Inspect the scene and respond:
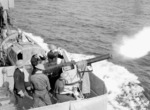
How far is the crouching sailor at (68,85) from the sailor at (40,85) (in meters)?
0.33

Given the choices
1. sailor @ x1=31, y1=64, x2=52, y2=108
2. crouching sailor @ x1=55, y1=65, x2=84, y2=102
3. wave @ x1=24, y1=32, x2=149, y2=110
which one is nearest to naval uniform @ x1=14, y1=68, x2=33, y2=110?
sailor @ x1=31, y1=64, x2=52, y2=108

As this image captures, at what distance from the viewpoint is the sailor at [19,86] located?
25.5 ft

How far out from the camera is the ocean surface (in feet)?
68.4

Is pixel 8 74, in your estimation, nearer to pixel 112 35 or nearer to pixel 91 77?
pixel 91 77

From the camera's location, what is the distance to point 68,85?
7363 mm

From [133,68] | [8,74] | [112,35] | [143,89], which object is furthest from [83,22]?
[8,74]

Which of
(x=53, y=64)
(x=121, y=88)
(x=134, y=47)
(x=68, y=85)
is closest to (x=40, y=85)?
(x=68, y=85)

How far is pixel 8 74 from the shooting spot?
8.85 metres

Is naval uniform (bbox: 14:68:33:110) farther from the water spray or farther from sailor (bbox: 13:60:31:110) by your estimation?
the water spray

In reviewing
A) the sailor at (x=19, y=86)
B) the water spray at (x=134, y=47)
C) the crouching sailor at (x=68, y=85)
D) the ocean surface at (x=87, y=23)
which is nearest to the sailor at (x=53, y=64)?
the crouching sailor at (x=68, y=85)

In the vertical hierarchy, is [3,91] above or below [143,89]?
above

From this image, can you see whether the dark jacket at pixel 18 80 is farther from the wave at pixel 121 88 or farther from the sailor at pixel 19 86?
the wave at pixel 121 88

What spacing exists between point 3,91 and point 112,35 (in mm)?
16852

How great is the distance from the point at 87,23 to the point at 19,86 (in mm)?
20863
